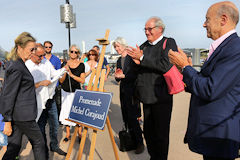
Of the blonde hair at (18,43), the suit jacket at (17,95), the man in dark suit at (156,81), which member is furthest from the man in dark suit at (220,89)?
the blonde hair at (18,43)

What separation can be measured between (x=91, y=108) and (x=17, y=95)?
0.85 m

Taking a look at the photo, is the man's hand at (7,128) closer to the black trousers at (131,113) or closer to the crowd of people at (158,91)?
the crowd of people at (158,91)

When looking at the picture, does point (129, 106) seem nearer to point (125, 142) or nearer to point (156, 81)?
point (125, 142)

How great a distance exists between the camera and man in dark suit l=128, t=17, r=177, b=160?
2270mm

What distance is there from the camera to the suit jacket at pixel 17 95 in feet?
6.27

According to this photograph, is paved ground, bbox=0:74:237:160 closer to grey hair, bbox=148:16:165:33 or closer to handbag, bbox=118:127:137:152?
handbag, bbox=118:127:137:152

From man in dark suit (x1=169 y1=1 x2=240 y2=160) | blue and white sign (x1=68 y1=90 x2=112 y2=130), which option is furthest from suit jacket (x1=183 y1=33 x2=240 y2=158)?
blue and white sign (x1=68 y1=90 x2=112 y2=130)

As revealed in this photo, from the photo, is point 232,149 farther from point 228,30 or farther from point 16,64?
point 16,64

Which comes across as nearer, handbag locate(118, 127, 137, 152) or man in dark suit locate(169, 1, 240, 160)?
man in dark suit locate(169, 1, 240, 160)

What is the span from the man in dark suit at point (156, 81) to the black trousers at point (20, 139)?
4.62ft

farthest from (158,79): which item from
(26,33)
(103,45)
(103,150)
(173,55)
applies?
(103,150)

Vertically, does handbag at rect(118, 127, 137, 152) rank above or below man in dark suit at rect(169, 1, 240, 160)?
below

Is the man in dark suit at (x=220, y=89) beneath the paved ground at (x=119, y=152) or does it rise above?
above

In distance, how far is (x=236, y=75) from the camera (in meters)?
1.29
